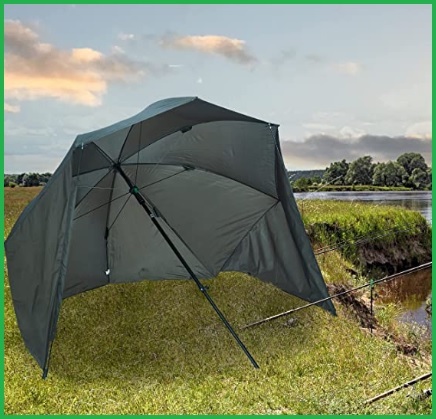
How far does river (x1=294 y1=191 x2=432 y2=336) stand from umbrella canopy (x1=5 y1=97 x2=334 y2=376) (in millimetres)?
1652

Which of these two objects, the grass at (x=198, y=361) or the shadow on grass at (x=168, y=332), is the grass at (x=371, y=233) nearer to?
the shadow on grass at (x=168, y=332)

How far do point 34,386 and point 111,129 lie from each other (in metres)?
1.73

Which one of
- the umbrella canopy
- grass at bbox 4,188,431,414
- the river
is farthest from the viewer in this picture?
the river

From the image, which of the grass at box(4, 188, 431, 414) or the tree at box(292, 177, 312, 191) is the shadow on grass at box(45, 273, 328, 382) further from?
the tree at box(292, 177, 312, 191)

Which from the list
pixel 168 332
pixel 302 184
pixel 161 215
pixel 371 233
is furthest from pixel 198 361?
pixel 371 233

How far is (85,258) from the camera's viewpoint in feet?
15.9

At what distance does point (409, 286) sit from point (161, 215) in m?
4.18

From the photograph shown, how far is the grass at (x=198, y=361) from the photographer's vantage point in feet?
10.3

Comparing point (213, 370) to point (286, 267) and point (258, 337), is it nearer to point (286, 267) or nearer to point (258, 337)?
point (258, 337)

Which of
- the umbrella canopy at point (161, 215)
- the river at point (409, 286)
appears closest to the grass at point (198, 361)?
the umbrella canopy at point (161, 215)

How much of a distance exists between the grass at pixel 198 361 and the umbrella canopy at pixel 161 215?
0.71 ft

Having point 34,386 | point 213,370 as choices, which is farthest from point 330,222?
point 34,386

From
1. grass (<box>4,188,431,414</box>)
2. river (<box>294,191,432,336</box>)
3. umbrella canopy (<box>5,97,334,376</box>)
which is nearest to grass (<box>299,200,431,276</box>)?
river (<box>294,191,432,336</box>)

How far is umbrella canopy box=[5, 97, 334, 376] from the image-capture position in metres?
3.65
